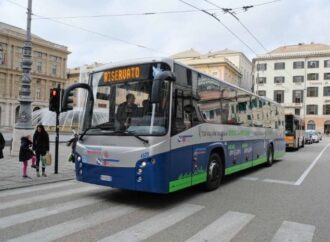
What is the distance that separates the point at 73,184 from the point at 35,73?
3376 inches

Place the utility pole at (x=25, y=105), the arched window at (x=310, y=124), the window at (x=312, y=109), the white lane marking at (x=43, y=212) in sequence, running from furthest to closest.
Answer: the window at (x=312, y=109) → the arched window at (x=310, y=124) → the utility pole at (x=25, y=105) → the white lane marking at (x=43, y=212)

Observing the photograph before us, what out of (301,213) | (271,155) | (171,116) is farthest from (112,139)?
(271,155)

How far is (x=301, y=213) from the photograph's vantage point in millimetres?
7219

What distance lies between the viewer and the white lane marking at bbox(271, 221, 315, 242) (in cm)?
560

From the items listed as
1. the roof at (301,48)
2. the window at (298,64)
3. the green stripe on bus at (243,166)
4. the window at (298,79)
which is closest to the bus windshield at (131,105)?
the green stripe on bus at (243,166)

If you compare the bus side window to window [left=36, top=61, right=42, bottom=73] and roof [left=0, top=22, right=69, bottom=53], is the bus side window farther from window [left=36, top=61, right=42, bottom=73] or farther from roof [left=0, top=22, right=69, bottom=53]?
window [left=36, top=61, right=42, bottom=73]

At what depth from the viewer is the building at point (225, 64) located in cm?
8069

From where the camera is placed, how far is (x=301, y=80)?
89.9 meters

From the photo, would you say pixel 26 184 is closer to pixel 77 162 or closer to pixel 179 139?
pixel 77 162

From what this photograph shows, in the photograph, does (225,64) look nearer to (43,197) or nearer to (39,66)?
(39,66)

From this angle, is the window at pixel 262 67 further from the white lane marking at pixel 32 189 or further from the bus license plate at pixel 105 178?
the bus license plate at pixel 105 178

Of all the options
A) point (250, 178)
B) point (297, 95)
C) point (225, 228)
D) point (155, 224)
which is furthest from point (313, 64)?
point (155, 224)

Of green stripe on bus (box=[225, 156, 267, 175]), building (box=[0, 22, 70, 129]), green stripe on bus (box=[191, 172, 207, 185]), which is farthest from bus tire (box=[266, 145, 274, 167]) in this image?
building (box=[0, 22, 70, 129])

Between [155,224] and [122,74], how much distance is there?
3266 millimetres
